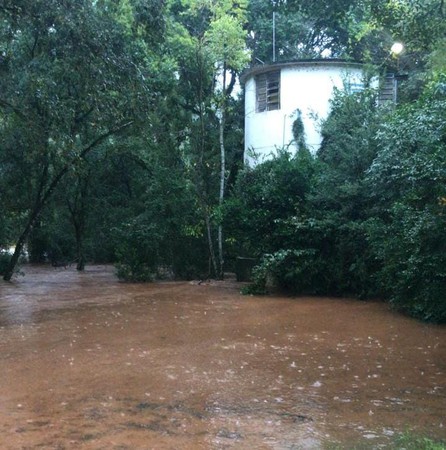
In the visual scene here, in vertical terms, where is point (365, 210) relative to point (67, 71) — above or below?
below

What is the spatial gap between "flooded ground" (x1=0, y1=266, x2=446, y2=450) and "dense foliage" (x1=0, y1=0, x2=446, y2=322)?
219 cm

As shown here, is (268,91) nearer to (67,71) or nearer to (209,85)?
(209,85)

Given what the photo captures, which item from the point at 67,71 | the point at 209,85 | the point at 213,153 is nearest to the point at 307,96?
the point at 209,85

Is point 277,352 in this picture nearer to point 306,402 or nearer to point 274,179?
point 306,402

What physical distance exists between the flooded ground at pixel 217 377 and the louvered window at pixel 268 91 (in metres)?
11.3

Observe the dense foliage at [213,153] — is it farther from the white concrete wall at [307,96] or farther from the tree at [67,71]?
the white concrete wall at [307,96]

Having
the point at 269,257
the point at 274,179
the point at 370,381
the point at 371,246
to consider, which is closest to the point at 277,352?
the point at 370,381

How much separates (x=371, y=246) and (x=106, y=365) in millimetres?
8697

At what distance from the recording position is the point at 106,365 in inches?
337

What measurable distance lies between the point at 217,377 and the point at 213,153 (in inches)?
639

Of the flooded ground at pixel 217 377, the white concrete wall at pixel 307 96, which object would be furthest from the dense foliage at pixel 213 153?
the flooded ground at pixel 217 377

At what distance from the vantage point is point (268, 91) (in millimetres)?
24078

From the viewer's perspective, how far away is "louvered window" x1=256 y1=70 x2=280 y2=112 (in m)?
23.8

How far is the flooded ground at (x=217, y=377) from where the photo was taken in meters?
5.71
